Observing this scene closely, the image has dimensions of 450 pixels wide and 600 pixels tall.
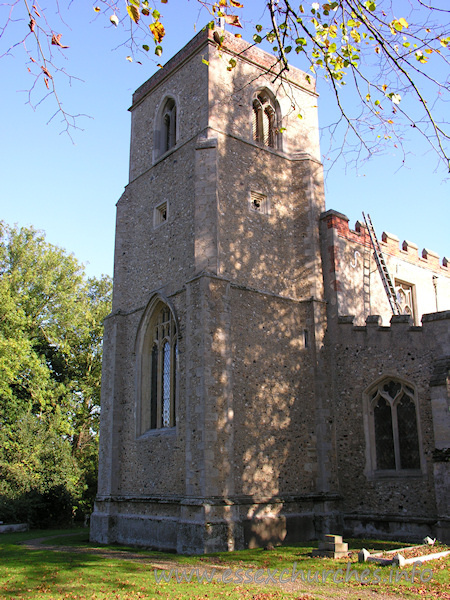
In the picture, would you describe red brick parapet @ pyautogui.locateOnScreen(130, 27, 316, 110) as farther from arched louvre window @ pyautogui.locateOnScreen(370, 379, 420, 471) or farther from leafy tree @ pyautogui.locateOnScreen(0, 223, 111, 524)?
leafy tree @ pyautogui.locateOnScreen(0, 223, 111, 524)

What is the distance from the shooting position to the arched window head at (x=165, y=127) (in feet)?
58.9

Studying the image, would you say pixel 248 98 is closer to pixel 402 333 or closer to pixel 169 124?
pixel 169 124

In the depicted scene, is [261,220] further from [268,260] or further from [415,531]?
[415,531]

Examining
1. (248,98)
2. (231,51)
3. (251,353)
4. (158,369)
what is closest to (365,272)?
(251,353)

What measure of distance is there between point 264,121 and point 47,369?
1478 centimetres

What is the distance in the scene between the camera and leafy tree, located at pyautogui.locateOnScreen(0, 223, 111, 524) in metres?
22.4

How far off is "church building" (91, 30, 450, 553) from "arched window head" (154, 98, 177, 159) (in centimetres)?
5

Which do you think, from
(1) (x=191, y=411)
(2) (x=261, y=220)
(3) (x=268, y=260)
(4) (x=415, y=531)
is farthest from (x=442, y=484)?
(2) (x=261, y=220)

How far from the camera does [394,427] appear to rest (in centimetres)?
1384

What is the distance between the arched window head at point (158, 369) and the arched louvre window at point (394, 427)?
532 centimetres

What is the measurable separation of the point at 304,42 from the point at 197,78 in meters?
11.2

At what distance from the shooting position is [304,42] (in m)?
6.20

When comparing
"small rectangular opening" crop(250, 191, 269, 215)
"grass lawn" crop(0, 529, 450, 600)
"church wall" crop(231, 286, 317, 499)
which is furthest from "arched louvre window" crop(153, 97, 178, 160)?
"grass lawn" crop(0, 529, 450, 600)

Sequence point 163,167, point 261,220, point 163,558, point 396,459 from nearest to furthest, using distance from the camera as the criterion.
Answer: point 163,558, point 396,459, point 261,220, point 163,167
